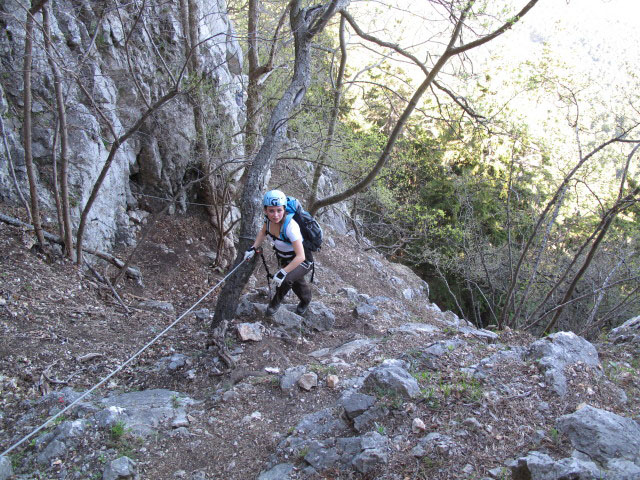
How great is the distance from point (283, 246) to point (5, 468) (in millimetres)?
3102

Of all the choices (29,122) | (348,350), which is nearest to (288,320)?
(348,350)

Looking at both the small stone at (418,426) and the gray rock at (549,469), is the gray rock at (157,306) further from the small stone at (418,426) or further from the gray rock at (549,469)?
the gray rock at (549,469)

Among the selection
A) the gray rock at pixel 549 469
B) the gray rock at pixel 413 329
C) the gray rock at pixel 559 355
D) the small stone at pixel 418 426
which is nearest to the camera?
the gray rock at pixel 549 469

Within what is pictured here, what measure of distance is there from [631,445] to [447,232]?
11133 mm

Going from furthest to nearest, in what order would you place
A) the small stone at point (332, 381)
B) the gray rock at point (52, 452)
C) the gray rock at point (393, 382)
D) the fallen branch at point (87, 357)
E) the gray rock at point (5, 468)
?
1. the fallen branch at point (87, 357)
2. the small stone at point (332, 381)
3. the gray rock at point (393, 382)
4. the gray rock at point (52, 452)
5. the gray rock at point (5, 468)

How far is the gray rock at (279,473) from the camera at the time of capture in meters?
3.03

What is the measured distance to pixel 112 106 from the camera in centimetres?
767

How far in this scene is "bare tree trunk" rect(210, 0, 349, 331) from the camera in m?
5.13

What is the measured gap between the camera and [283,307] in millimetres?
5953

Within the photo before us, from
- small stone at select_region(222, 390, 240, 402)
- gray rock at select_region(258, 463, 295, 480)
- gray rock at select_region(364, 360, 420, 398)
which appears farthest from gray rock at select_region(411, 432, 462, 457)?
small stone at select_region(222, 390, 240, 402)

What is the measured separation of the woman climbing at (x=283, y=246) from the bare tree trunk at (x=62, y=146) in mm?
3110

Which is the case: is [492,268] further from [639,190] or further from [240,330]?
[240,330]

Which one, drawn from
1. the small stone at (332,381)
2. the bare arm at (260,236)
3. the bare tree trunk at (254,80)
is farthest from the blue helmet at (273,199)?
the bare tree trunk at (254,80)

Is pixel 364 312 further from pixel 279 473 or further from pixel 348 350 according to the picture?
pixel 279 473
